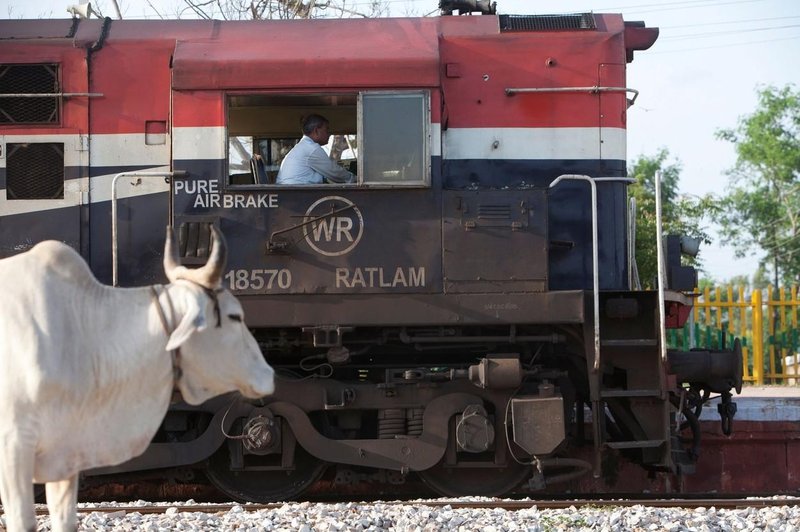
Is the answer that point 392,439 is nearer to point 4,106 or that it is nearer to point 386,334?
point 386,334

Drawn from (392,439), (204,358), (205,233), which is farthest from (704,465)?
(204,358)

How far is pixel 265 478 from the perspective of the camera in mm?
9250

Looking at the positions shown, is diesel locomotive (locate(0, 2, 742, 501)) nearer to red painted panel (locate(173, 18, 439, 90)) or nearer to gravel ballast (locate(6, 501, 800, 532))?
red painted panel (locate(173, 18, 439, 90))

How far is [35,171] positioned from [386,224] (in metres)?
3.15

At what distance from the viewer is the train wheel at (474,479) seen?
9219mm

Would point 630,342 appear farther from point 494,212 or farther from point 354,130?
point 354,130

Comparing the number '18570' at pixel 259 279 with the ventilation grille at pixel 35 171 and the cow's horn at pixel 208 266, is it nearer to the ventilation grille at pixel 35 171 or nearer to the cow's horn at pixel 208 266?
the ventilation grille at pixel 35 171

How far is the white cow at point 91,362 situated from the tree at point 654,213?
10678 mm

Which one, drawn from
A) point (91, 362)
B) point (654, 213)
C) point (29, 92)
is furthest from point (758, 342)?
point (91, 362)

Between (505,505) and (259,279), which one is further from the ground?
(259,279)

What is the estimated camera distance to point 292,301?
866 centimetres

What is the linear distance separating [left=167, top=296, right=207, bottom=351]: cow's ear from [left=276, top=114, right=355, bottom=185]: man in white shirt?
13.4ft

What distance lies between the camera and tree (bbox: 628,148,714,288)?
19.5 metres

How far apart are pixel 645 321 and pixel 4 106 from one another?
19.3 feet
